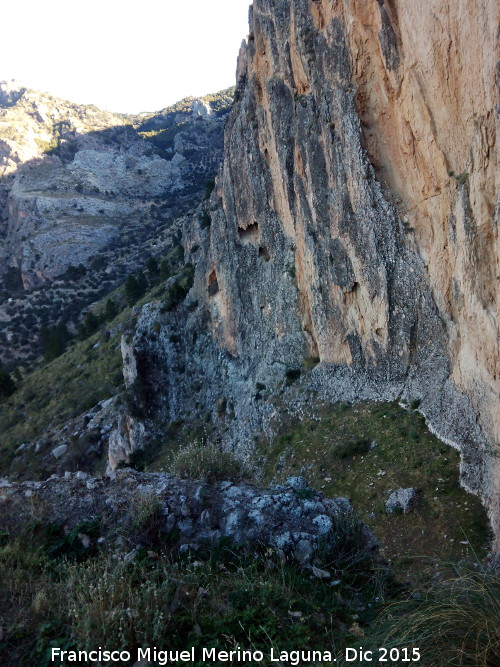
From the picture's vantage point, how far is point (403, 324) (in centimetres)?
1614

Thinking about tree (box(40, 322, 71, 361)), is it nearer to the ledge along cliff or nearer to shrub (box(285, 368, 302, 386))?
the ledge along cliff

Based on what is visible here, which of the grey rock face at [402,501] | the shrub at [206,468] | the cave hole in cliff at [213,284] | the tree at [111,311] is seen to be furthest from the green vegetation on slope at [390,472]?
the tree at [111,311]

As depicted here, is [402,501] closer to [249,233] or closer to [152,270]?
[249,233]

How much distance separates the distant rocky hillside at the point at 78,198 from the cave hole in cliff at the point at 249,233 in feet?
132

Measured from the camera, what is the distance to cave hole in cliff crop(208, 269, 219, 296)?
101ft

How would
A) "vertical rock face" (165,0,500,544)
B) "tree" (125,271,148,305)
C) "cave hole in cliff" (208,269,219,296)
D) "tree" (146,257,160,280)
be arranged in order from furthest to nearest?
"tree" (146,257,160,280)
"tree" (125,271,148,305)
"cave hole in cliff" (208,269,219,296)
"vertical rock face" (165,0,500,544)

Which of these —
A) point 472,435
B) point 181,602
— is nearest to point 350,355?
point 472,435

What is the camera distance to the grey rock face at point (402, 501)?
12.1 meters

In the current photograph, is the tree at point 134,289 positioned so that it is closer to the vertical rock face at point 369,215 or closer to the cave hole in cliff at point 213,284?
the cave hole in cliff at point 213,284

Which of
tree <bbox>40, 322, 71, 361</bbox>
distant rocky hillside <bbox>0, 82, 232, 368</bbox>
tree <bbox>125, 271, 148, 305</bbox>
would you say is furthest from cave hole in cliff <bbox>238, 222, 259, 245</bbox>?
distant rocky hillside <bbox>0, 82, 232, 368</bbox>

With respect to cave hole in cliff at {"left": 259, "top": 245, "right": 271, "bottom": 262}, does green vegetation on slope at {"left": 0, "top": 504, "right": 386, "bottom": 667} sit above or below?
below

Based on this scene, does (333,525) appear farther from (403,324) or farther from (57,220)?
(57,220)

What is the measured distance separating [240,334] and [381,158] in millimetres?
14599

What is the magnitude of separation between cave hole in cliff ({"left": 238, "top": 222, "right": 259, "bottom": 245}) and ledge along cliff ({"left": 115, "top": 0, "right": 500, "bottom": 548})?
0.09m
